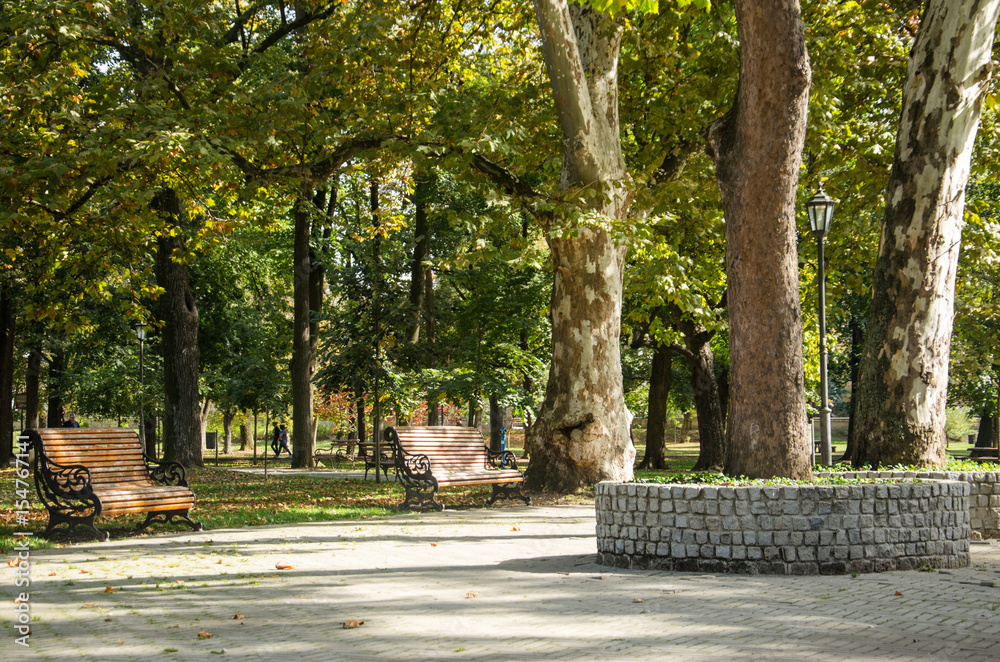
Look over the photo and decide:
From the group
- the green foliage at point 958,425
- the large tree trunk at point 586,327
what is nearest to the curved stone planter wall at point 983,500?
the large tree trunk at point 586,327

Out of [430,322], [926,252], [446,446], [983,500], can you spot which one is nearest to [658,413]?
[430,322]

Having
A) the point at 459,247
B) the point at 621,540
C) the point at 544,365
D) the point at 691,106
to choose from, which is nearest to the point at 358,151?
the point at 691,106

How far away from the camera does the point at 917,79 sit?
33.6 ft

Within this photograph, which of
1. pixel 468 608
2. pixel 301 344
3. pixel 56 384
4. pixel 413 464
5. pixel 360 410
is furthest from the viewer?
pixel 56 384

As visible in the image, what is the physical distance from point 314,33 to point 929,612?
14.2m

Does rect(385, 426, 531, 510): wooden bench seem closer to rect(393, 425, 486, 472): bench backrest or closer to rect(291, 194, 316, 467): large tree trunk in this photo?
rect(393, 425, 486, 472): bench backrest

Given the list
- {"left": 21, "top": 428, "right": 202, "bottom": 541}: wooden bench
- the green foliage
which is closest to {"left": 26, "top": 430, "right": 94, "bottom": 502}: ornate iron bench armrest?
{"left": 21, "top": 428, "right": 202, "bottom": 541}: wooden bench

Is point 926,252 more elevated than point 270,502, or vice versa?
point 926,252

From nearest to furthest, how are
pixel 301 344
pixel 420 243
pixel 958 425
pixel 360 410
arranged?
pixel 301 344, pixel 360 410, pixel 420 243, pixel 958 425

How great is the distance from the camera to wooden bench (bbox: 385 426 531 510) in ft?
40.7

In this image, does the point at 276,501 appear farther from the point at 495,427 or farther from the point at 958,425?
the point at 958,425

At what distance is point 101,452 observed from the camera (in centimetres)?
966

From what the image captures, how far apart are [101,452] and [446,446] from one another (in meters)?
5.27

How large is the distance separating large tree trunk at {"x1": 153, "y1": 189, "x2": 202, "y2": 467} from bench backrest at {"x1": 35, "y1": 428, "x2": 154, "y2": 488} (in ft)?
33.1
